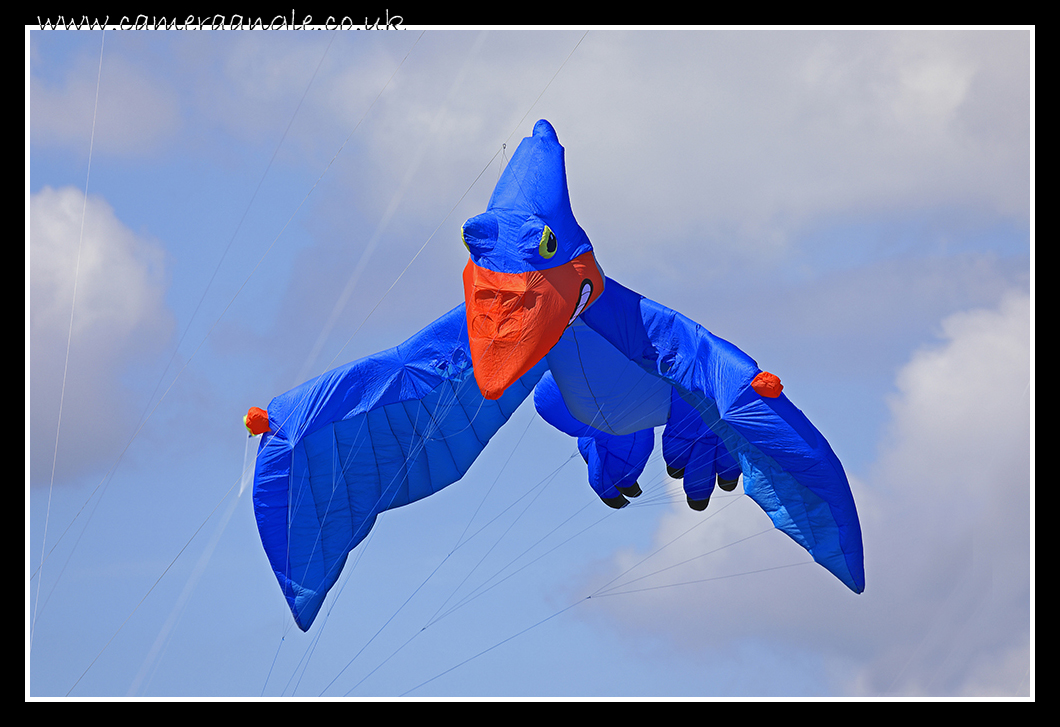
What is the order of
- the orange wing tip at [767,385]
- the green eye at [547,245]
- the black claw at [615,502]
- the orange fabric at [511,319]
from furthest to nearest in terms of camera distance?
1. the black claw at [615,502]
2. the orange wing tip at [767,385]
3. the green eye at [547,245]
4. the orange fabric at [511,319]

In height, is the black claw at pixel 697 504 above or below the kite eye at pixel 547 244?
below

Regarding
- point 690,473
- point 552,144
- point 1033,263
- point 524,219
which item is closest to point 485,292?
point 524,219

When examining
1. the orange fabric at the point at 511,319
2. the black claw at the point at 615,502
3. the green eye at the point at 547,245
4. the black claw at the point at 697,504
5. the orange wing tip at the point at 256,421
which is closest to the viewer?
the orange fabric at the point at 511,319

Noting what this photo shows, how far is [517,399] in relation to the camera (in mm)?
20281

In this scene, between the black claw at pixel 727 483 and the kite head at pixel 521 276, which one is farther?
the black claw at pixel 727 483

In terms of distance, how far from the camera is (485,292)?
58.7ft

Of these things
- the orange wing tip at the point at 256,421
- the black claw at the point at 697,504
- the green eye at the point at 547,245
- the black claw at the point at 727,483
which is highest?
the green eye at the point at 547,245

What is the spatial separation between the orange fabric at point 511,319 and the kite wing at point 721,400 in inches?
45.2

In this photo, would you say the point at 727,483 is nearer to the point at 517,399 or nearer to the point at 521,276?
the point at 517,399

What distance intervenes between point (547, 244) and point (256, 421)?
414cm

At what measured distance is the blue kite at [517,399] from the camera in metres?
17.9

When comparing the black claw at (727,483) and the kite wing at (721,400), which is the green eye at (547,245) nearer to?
the kite wing at (721,400)

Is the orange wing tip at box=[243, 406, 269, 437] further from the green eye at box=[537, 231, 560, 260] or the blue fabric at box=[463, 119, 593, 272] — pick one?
the green eye at box=[537, 231, 560, 260]

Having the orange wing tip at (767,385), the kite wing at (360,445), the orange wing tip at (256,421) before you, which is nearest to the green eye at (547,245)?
the kite wing at (360,445)
